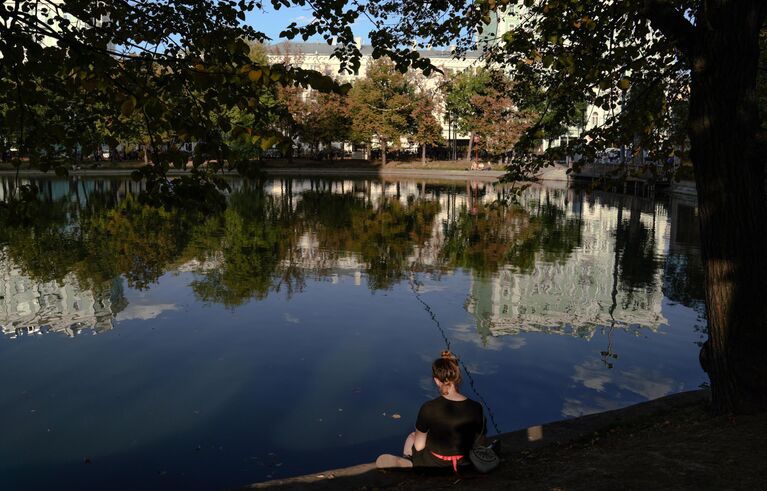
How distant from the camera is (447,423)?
6273 mm

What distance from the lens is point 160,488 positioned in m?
7.41

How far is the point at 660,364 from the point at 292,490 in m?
7.66

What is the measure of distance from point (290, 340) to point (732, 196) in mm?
8314

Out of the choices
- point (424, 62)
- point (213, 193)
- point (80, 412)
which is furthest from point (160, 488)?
point (424, 62)

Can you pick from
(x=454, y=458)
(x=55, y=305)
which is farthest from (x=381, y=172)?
(x=454, y=458)

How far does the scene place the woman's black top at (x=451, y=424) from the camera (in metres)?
6.23

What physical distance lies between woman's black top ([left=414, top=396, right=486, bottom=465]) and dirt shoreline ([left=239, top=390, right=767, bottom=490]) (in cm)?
31

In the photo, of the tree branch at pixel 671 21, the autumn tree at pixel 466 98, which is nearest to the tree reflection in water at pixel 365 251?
the tree branch at pixel 671 21

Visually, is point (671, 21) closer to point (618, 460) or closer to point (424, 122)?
point (618, 460)

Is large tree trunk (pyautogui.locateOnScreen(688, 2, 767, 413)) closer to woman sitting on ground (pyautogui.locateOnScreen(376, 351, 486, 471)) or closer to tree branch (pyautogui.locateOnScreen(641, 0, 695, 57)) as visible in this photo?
tree branch (pyautogui.locateOnScreen(641, 0, 695, 57))

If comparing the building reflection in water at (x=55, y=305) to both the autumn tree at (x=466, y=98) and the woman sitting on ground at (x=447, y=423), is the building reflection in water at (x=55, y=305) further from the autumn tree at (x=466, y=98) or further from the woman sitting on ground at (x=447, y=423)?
the autumn tree at (x=466, y=98)

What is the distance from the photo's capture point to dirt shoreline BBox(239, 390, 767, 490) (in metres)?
5.71

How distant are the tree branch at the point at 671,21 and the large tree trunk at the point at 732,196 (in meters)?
0.10

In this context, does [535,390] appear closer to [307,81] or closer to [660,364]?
[660,364]
